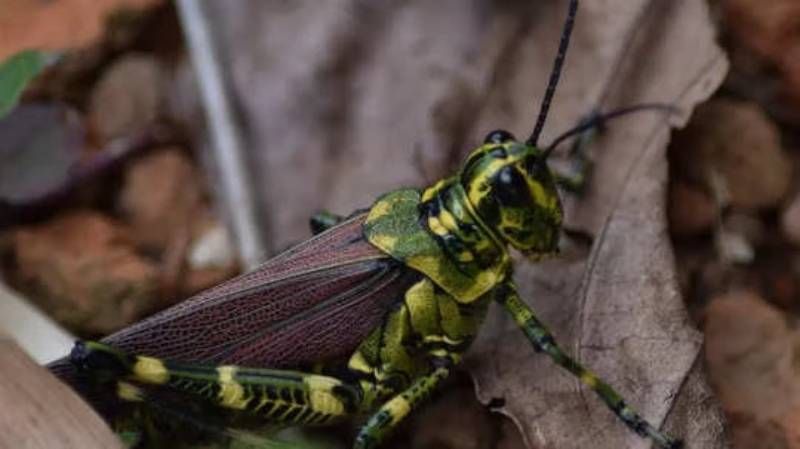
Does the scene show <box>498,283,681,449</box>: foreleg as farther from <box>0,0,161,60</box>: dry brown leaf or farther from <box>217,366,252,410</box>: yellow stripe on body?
<box>0,0,161,60</box>: dry brown leaf

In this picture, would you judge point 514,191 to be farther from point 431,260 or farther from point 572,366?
point 572,366

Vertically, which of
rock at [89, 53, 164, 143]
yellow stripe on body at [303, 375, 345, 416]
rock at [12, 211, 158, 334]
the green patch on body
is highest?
rock at [89, 53, 164, 143]

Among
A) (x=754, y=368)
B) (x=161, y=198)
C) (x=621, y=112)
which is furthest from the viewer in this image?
(x=161, y=198)

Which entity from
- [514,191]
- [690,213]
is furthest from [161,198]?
[690,213]

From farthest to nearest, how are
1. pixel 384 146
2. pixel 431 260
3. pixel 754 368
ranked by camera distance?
pixel 384 146
pixel 754 368
pixel 431 260

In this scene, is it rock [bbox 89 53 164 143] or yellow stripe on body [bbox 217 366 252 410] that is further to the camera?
rock [bbox 89 53 164 143]

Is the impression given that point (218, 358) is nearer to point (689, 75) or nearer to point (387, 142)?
point (387, 142)

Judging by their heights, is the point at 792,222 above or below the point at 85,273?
below

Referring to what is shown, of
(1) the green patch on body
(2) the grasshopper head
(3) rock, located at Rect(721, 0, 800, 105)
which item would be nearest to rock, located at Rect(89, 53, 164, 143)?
(1) the green patch on body
